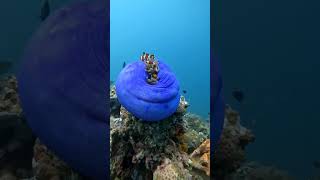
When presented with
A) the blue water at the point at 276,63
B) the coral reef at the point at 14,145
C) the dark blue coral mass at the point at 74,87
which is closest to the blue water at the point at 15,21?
the blue water at the point at 276,63

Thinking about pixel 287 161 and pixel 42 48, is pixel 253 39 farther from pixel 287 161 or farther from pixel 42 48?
pixel 42 48

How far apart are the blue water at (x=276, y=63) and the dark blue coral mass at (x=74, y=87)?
112 ft

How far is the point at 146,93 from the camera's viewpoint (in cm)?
361

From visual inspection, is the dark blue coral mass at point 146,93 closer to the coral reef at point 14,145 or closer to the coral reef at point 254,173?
the coral reef at point 254,173

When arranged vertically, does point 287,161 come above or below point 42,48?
below

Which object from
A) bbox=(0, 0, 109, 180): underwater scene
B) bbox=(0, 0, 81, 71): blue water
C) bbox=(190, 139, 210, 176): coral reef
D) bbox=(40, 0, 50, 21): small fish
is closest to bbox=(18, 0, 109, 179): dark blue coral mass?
bbox=(0, 0, 109, 180): underwater scene

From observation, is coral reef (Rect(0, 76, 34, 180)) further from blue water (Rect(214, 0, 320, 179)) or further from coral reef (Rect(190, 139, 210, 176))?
blue water (Rect(214, 0, 320, 179))

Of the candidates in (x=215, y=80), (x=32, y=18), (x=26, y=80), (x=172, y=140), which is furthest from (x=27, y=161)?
(x=32, y=18)

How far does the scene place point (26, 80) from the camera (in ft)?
13.4

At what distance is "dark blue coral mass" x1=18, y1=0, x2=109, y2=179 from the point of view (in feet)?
12.1

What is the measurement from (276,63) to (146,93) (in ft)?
133

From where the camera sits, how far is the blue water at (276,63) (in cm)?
3894

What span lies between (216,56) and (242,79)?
122 feet

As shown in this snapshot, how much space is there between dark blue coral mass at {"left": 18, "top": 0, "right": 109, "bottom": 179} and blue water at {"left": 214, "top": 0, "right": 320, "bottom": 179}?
34255mm
